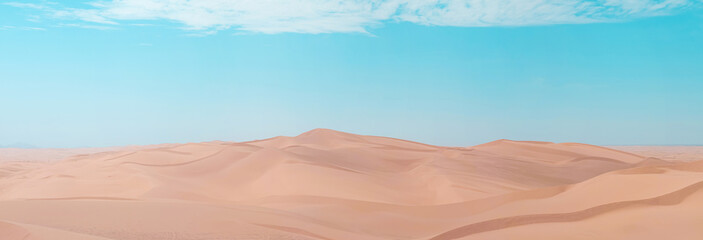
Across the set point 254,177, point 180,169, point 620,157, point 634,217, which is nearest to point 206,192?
point 254,177

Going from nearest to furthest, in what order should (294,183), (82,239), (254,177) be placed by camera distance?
Result: (82,239), (294,183), (254,177)

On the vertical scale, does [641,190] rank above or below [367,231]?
above

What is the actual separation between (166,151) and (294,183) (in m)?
8.95

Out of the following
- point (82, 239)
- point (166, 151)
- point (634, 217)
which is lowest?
point (82, 239)

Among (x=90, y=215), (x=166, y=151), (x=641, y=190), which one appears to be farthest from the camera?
(x=166, y=151)

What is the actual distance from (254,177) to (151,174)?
3078mm

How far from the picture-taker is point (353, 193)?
1445 cm

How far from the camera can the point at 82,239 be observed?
20.5ft

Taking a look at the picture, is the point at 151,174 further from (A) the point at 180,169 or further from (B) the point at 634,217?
(B) the point at 634,217

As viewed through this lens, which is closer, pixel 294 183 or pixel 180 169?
pixel 294 183

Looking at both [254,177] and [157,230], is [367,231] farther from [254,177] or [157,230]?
[254,177]

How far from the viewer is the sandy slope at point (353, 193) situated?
7492 millimetres

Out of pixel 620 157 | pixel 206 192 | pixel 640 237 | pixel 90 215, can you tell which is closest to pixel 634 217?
pixel 640 237

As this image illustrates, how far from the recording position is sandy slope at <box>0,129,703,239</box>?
7492 millimetres
